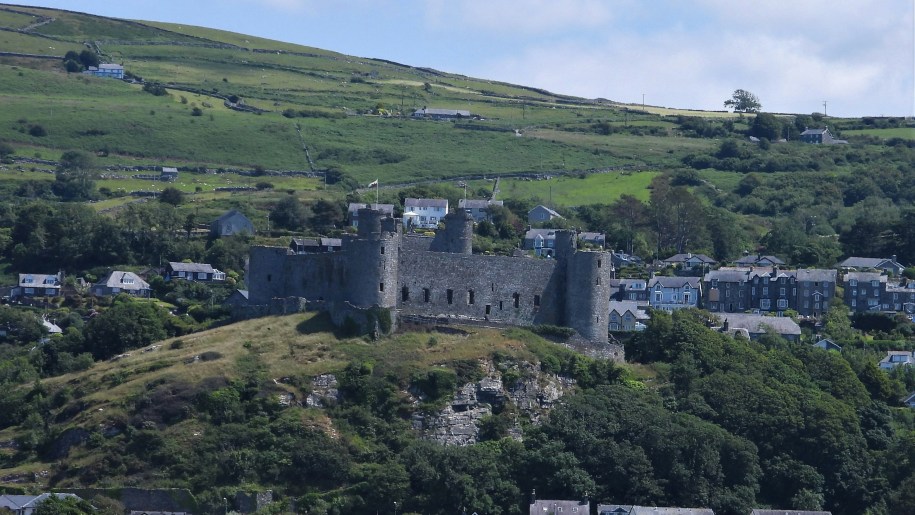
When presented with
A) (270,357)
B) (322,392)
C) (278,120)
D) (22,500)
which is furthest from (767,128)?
(22,500)

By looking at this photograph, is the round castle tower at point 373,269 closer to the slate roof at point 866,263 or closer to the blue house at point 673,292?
the blue house at point 673,292

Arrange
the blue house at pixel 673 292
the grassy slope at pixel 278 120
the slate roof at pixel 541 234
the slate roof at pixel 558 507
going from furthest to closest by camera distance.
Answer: the grassy slope at pixel 278 120
the slate roof at pixel 541 234
the blue house at pixel 673 292
the slate roof at pixel 558 507

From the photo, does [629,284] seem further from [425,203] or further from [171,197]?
A: [171,197]

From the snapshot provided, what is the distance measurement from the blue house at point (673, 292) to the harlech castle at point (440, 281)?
65.3ft

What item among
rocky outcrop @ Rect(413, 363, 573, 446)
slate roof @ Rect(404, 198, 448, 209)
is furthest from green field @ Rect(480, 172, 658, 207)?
rocky outcrop @ Rect(413, 363, 573, 446)

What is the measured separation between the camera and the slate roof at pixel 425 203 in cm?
11250

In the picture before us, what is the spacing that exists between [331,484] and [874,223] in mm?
53545

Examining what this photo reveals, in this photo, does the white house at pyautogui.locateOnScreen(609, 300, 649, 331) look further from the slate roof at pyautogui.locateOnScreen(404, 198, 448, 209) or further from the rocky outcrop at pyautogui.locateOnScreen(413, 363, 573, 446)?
the slate roof at pyautogui.locateOnScreen(404, 198, 448, 209)

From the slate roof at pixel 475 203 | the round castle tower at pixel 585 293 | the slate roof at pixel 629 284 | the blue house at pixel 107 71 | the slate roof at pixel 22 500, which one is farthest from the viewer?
the blue house at pixel 107 71

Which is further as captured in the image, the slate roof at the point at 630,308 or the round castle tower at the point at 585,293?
the slate roof at the point at 630,308

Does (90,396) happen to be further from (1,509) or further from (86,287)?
(86,287)

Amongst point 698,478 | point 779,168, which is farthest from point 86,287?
point 779,168

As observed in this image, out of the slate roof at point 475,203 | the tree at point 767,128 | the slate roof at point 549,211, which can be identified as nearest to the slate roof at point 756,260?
the slate roof at point 549,211

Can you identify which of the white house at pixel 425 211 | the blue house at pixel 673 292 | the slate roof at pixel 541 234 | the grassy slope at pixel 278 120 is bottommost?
the blue house at pixel 673 292
